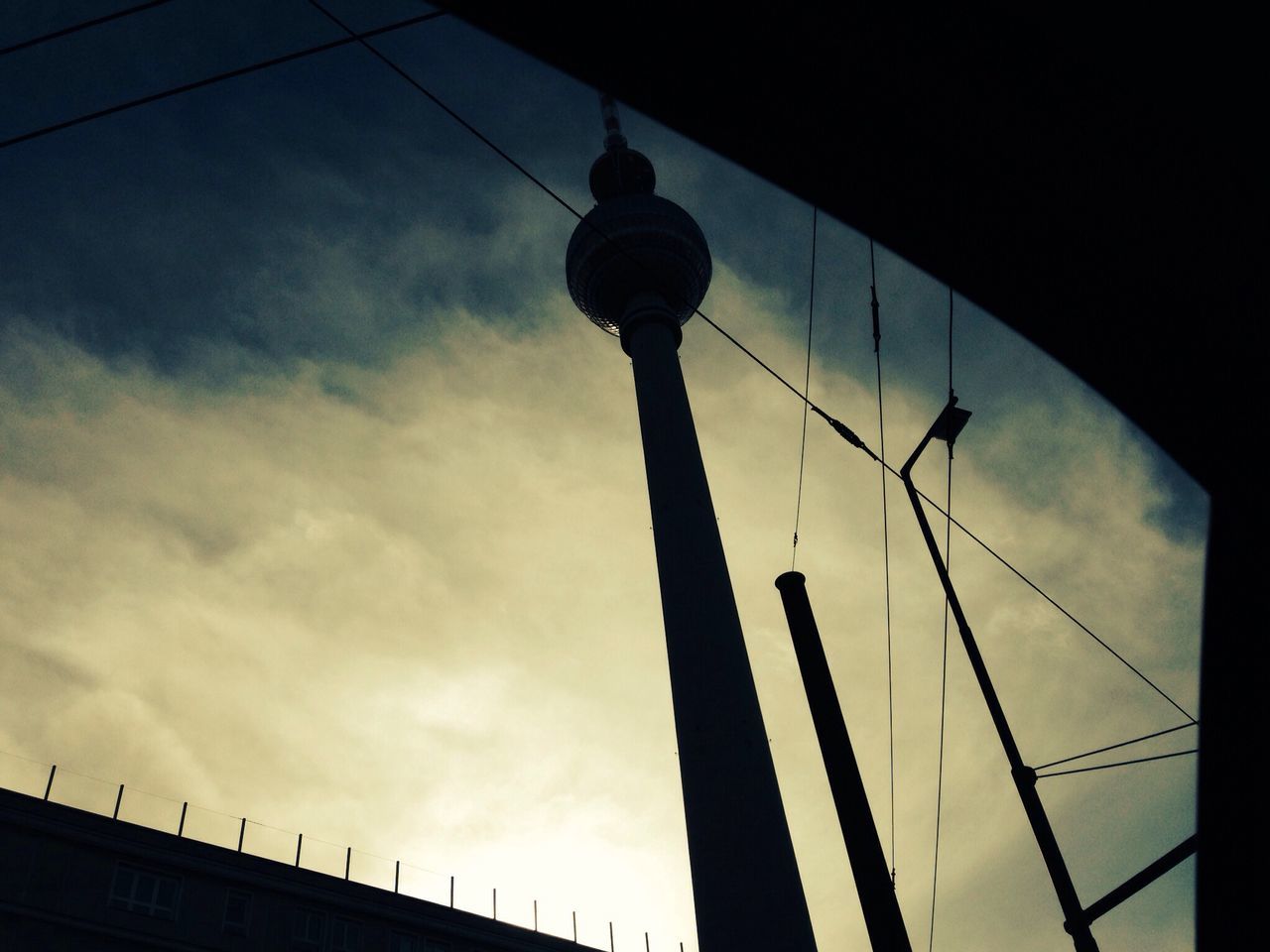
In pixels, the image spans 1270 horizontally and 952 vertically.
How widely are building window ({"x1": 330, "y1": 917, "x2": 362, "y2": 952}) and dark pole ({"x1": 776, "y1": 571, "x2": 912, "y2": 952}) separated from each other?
34186 millimetres

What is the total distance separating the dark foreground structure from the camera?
98.3ft

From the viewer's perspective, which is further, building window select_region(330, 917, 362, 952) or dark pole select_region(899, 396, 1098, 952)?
building window select_region(330, 917, 362, 952)

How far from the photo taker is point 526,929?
4250 cm

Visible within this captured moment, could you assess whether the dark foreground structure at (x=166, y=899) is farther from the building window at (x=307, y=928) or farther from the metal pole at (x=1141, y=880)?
the metal pole at (x=1141, y=880)

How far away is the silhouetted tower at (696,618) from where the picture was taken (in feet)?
89.5

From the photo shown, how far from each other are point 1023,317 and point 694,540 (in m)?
29.7

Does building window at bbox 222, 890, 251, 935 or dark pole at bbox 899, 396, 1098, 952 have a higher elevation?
building window at bbox 222, 890, 251, 935

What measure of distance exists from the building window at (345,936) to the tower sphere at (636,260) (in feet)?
97.4

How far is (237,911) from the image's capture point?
3438 centimetres

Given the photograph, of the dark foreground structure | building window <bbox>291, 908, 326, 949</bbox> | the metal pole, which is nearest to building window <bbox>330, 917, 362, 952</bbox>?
the dark foreground structure

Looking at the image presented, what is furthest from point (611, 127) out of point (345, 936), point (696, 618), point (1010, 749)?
point (1010, 749)

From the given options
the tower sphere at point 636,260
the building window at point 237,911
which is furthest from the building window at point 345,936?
the tower sphere at point 636,260

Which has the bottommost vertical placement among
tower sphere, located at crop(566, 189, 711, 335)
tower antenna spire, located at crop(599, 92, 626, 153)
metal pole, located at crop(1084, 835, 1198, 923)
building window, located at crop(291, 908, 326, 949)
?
metal pole, located at crop(1084, 835, 1198, 923)

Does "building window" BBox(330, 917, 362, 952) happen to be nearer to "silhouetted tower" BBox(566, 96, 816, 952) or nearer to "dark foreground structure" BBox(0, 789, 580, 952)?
"dark foreground structure" BBox(0, 789, 580, 952)
